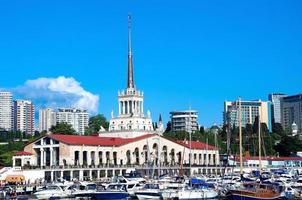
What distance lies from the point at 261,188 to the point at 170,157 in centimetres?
6586

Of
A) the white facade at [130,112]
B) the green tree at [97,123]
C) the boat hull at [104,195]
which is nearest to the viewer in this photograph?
the boat hull at [104,195]

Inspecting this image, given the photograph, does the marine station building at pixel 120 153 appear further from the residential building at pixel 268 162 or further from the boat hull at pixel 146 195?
the boat hull at pixel 146 195

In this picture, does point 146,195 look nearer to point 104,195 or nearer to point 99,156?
point 104,195

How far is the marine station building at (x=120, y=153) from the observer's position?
105 meters

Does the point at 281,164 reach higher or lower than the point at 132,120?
lower

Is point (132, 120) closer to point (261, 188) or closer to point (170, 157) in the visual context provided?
point (170, 157)

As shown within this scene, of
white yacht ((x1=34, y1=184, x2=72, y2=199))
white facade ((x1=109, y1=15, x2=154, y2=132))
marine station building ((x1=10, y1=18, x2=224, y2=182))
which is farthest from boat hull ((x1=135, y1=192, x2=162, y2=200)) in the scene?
white facade ((x1=109, y1=15, x2=154, y2=132))

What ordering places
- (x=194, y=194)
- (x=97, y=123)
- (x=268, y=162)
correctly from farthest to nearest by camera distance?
(x=97, y=123)
(x=268, y=162)
(x=194, y=194)

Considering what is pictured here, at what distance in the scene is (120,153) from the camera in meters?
118

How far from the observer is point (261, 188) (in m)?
63.2

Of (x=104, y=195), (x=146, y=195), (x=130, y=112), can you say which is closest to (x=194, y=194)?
A: (x=146, y=195)

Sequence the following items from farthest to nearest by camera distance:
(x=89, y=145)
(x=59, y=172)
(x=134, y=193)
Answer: (x=89, y=145) < (x=59, y=172) < (x=134, y=193)

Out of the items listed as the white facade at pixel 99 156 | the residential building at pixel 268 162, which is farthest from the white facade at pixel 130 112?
the residential building at pixel 268 162

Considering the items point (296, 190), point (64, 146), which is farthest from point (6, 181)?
point (296, 190)
